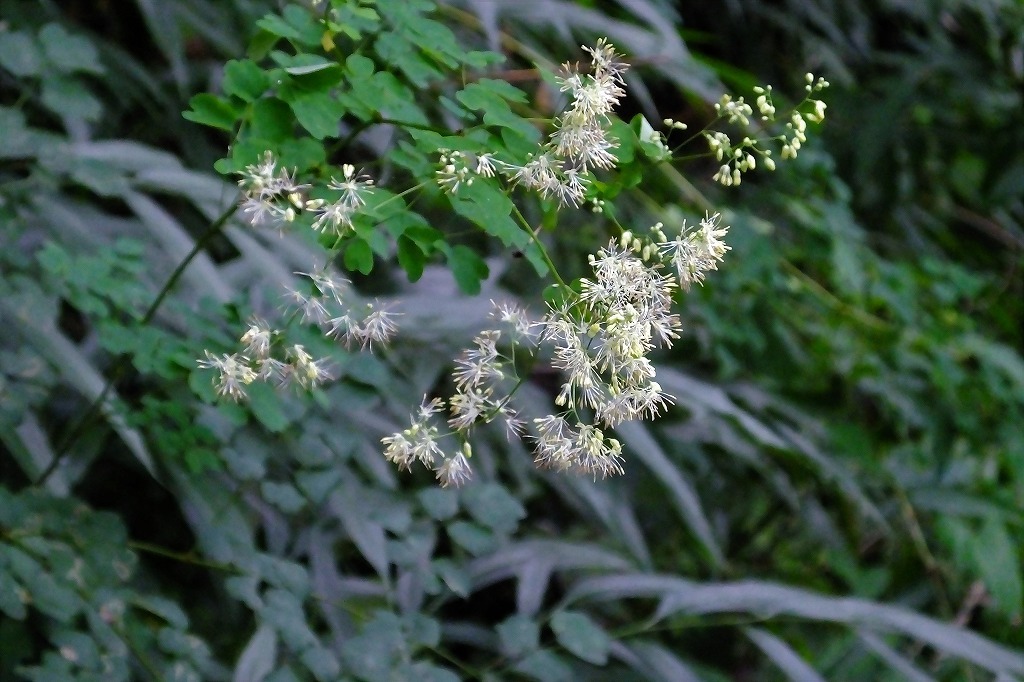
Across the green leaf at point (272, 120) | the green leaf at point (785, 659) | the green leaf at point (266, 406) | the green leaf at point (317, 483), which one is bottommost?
the green leaf at point (785, 659)

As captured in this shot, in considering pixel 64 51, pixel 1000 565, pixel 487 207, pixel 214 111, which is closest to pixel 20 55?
pixel 64 51

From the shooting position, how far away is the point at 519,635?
1.03 metres

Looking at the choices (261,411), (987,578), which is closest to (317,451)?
(261,411)

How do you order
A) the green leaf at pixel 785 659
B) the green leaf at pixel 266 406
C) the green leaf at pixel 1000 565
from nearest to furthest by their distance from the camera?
the green leaf at pixel 266 406 < the green leaf at pixel 785 659 < the green leaf at pixel 1000 565

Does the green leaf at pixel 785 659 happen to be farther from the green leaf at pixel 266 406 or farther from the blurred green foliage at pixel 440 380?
the green leaf at pixel 266 406

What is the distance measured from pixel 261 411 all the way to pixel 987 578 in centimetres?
110

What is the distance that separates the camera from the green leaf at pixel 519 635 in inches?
40.3

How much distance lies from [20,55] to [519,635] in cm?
77

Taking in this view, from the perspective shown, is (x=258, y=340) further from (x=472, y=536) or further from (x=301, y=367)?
(x=472, y=536)

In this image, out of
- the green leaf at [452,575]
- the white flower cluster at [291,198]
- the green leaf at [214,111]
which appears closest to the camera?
the white flower cluster at [291,198]

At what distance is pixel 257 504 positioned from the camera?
3.79 feet

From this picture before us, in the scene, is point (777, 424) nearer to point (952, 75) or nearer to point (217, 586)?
point (217, 586)

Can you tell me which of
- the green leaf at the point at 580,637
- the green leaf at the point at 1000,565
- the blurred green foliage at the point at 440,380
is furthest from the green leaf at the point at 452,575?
the green leaf at the point at 1000,565

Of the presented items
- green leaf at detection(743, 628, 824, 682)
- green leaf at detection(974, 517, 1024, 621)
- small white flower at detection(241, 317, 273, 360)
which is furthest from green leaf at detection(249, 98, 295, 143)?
green leaf at detection(974, 517, 1024, 621)
